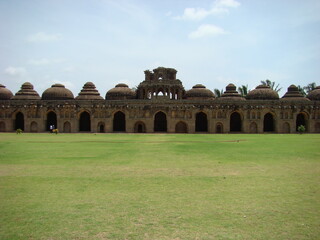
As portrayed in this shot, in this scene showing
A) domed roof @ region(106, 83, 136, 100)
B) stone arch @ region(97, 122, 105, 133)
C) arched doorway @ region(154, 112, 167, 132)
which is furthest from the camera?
domed roof @ region(106, 83, 136, 100)

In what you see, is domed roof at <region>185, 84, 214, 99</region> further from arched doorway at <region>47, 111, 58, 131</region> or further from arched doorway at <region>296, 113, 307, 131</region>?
arched doorway at <region>47, 111, 58, 131</region>

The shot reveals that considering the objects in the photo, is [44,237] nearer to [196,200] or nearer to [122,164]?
[196,200]

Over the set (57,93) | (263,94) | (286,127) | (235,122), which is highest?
(57,93)

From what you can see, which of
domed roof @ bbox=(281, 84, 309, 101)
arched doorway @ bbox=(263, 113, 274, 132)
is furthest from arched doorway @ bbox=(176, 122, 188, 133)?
domed roof @ bbox=(281, 84, 309, 101)

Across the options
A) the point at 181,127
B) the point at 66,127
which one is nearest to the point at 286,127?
the point at 181,127

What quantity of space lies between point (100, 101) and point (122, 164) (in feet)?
123

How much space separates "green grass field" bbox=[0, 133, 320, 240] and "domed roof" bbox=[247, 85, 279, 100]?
40009 millimetres

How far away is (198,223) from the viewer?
7648mm

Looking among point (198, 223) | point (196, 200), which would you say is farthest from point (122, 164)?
point (198, 223)

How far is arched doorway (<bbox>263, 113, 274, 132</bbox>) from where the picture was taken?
54478 mm

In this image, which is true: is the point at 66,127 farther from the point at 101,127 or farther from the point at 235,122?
the point at 235,122

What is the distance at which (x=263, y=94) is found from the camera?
5447 centimetres

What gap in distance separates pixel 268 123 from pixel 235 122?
18.1ft

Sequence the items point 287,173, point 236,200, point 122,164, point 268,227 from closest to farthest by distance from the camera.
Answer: point 268,227, point 236,200, point 287,173, point 122,164
